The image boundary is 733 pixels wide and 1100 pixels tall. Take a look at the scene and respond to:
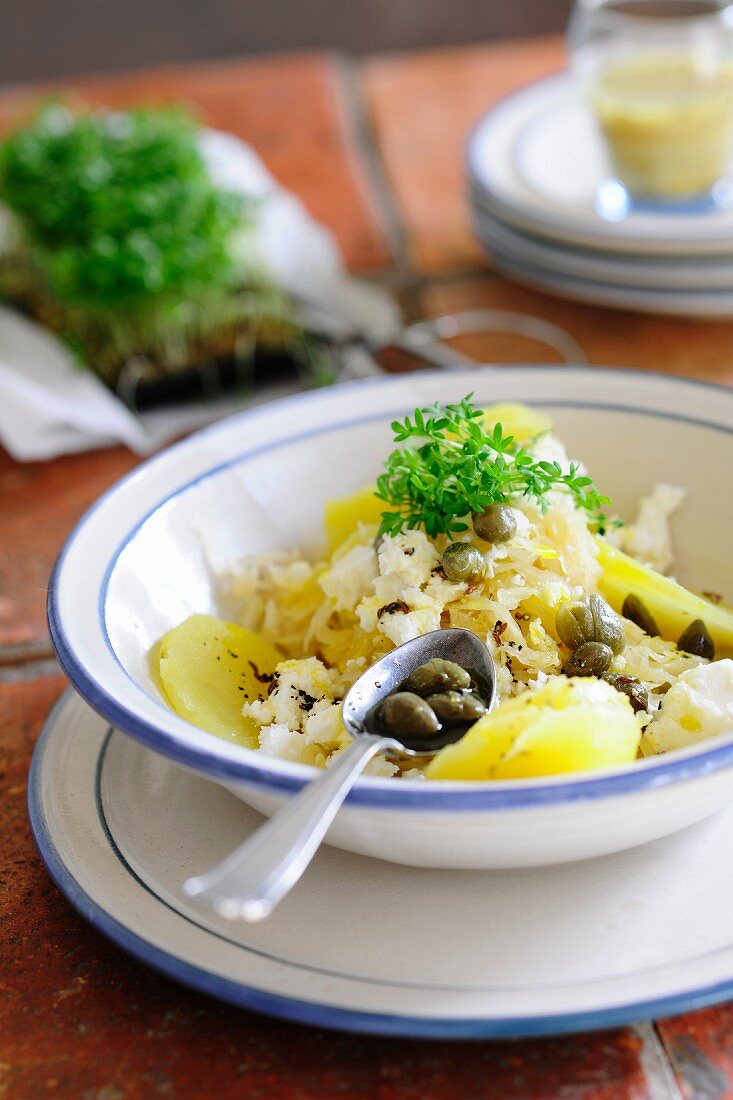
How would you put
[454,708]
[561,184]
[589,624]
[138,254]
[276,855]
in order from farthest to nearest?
[561,184]
[138,254]
[589,624]
[454,708]
[276,855]

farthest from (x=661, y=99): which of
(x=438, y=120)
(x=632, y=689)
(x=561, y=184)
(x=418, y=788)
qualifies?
(x=418, y=788)

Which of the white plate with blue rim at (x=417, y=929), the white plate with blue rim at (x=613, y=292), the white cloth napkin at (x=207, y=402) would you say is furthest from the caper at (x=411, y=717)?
the white plate with blue rim at (x=613, y=292)

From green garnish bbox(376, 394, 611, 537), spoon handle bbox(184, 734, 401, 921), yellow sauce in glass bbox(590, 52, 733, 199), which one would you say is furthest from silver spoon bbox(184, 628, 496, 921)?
yellow sauce in glass bbox(590, 52, 733, 199)

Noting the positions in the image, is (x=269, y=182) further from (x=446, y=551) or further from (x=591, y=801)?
(x=591, y=801)

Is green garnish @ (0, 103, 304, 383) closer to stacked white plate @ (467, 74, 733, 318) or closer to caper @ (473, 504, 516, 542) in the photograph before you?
stacked white plate @ (467, 74, 733, 318)

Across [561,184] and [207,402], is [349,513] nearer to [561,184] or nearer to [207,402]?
[207,402]
